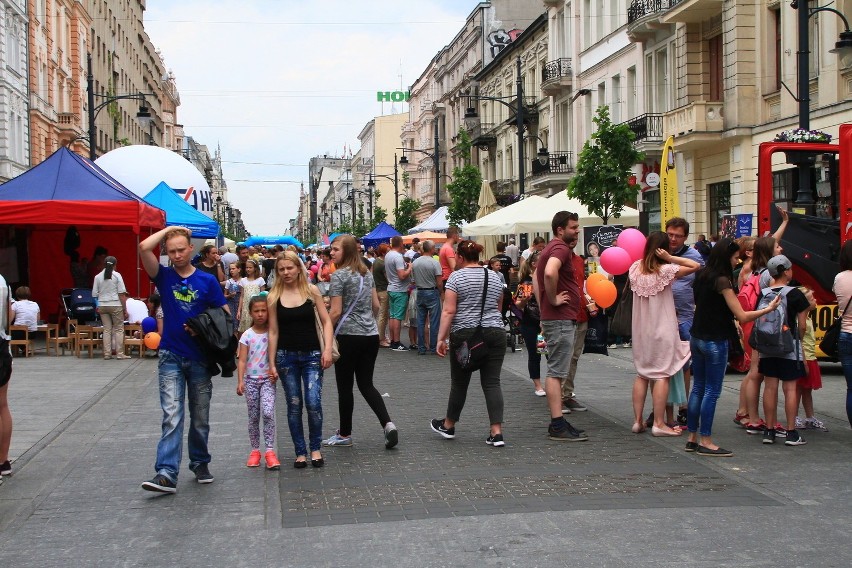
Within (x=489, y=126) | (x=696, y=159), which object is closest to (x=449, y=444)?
(x=696, y=159)

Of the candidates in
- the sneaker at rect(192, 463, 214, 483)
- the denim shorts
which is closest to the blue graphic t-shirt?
the sneaker at rect(192, 463, 214, 483)

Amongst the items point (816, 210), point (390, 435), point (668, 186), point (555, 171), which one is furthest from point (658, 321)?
point (555, 171)

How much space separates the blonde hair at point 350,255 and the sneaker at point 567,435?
2.14 m

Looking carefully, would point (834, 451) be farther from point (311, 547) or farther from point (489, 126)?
point (489, 126)

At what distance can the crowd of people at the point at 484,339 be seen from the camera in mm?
7387

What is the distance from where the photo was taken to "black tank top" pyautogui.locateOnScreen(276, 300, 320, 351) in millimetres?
7961

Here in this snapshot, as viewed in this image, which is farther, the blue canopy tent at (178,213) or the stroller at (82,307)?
the blue canopy tent at (178,213)

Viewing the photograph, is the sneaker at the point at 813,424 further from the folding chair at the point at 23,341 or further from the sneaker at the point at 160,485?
the folding chair at the point at 23,341

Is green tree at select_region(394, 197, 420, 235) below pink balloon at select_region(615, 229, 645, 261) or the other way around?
the other way around

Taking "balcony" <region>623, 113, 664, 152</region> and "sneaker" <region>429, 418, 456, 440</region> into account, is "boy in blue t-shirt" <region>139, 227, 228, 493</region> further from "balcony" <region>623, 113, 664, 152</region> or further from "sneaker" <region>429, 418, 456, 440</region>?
"balcony" <region>623, 113, 664, 152</region>

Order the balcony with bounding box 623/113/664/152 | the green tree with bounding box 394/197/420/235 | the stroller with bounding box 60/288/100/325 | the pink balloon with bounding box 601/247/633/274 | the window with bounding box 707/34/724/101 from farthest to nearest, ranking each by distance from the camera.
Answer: the green tree with bounding box 394/197/420/235
the balcony with bounding box 623/113/664/152
the window with bounding box 707/34/724/101
the stroller with bounding box 60/288/100/325
the pink balloon with bounding box 601/247/633/274

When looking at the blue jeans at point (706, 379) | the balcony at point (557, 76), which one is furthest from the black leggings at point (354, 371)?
the balcony at point (557, 76)

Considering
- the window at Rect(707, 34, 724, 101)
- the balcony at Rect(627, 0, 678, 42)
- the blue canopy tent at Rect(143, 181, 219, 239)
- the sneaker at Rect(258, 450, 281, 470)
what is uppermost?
the balcony at Rect(627, 0, 678, 42)

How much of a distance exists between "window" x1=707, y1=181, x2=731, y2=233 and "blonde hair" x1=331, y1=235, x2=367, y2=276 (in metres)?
20.8
